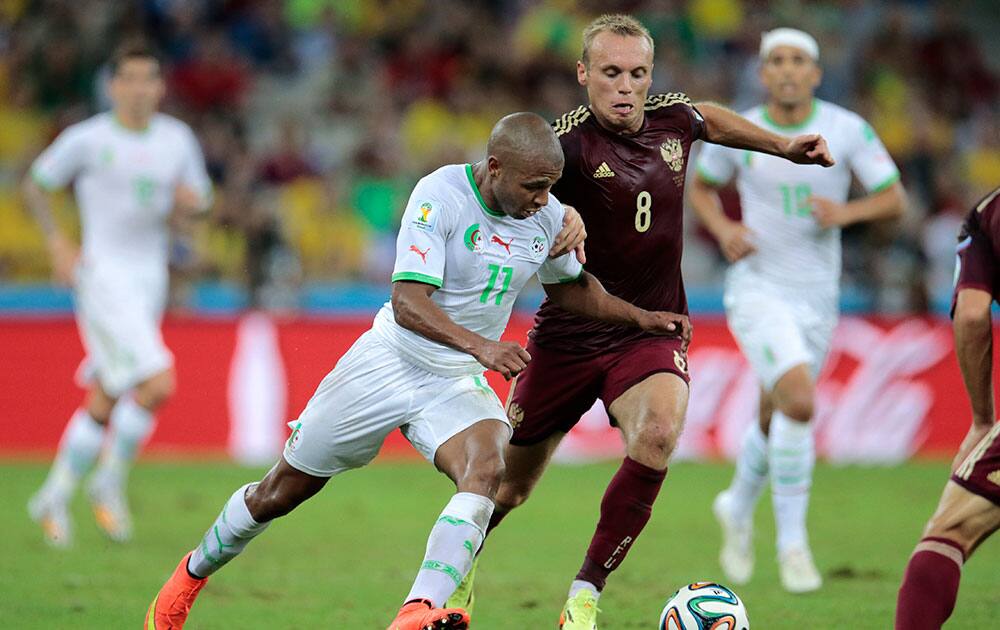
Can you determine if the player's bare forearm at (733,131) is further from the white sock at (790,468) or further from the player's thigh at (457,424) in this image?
the white sock at (790,468)

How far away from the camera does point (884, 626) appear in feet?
22.4

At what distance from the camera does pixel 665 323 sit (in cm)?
663

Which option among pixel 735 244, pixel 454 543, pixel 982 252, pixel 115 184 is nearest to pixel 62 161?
pixel 115 184

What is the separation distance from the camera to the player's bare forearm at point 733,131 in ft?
22.5

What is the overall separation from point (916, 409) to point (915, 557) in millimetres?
9912

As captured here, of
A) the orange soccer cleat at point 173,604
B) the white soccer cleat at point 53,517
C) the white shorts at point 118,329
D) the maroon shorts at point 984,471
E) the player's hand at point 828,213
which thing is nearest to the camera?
the maroon shorts at point 984,471

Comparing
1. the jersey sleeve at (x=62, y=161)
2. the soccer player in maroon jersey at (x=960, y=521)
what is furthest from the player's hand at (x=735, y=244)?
the jersey sleeve at (x=62, y=161)

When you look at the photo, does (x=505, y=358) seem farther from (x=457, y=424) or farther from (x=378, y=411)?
(x=378, y=411)

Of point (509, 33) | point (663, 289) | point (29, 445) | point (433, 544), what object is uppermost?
point (509, 33)

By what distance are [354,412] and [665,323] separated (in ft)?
5.14

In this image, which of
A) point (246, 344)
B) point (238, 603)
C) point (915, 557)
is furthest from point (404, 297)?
point (246, 344)

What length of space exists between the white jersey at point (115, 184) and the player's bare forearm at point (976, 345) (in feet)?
22.9

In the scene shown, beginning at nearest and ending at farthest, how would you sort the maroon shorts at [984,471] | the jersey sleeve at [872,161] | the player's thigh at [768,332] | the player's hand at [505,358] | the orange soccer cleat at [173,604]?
1. the maroon shorts at [984,471]
2. the player's hand at [505,358]
3. the orange soccer cleat at [173,604]
4. the player's thigh at [768,332]
5. the jersey sleeve at [872,161]

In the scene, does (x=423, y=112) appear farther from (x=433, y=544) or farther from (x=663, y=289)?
(x=433, y=544)
